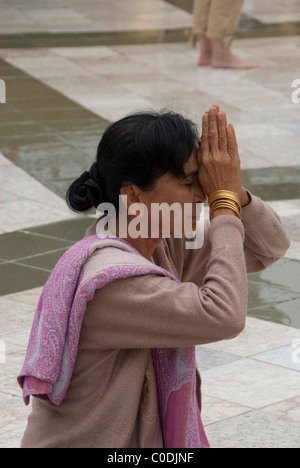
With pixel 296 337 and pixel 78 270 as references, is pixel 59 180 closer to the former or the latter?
pixel 296 337

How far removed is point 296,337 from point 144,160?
247cm

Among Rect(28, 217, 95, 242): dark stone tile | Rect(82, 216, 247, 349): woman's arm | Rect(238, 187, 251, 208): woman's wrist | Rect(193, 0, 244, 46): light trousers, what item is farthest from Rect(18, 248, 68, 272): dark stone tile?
Rect(193, 0, 244, 46): light trousers

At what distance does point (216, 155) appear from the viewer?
2.20 metres

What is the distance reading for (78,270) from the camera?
2082 millimetres

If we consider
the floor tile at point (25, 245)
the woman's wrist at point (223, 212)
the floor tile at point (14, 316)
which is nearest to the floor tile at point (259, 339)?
the floor tile at point (14, 316)

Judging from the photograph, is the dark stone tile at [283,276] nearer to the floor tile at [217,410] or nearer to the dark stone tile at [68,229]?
the dark stone tile at [68,229]

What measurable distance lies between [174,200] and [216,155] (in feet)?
0.47

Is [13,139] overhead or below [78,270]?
below

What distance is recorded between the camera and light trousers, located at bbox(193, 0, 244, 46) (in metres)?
9.88

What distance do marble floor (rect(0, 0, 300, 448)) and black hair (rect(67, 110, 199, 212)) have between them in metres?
0.49

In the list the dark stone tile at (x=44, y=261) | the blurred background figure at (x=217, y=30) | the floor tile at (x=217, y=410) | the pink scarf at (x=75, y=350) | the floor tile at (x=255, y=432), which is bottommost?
the blurred background figure at (x=217, y=30)

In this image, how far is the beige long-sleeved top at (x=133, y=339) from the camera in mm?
2068

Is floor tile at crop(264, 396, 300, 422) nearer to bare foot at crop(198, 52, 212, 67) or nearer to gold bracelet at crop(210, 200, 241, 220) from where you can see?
gold bracelet at crop(210, 200, 241, 220)
